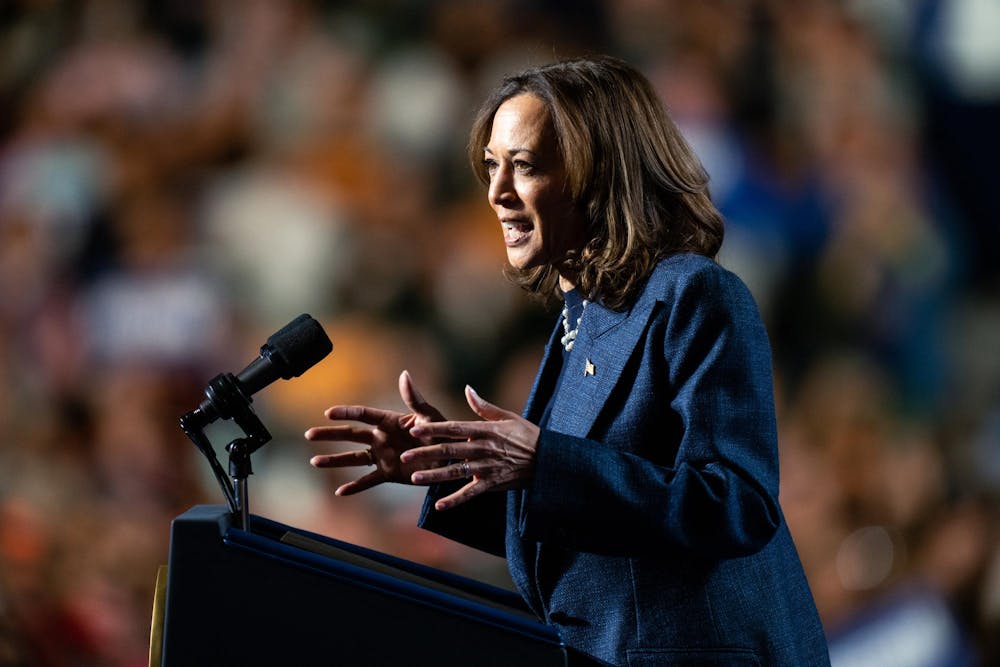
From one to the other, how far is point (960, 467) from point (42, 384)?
124 inches

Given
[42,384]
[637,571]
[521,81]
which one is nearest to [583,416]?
[637,571]

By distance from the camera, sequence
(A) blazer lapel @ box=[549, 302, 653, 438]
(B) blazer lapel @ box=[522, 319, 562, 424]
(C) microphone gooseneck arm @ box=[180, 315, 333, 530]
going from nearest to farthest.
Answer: (C) microphone gooseneck arm @ box=[180, 315, 333, 530] < (A) blazer lapel @ box=[549, 302, 653, 438] < (B) blazer lapel @ box=[522, 319, 562, 424]

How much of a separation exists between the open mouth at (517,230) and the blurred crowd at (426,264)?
222 cm

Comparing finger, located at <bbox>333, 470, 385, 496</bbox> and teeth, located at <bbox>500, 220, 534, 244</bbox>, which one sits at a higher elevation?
teeth, located at <bbox>500, 220, 534, 244</bbox>

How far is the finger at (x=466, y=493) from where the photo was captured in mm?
1157

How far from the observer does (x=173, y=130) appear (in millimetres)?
3910

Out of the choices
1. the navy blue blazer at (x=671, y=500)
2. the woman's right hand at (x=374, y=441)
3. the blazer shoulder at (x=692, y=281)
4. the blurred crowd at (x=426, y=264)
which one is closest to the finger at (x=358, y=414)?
the woman's right hand at (x=374, y=441)

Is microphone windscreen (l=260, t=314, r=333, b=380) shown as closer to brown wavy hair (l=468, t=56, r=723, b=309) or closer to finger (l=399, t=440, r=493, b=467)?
finger (l=399, t=440, r=493, b=467)

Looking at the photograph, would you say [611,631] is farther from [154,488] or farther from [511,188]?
[154,488]

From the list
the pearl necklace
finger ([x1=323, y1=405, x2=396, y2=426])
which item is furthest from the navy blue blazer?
finger ([x1=323, y1=405, x2=396, y2=426])

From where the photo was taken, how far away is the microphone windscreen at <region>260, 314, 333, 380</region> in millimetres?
1297

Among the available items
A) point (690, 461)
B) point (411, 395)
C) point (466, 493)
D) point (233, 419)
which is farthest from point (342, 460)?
point (690, 461)

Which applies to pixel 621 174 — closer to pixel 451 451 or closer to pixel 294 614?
pixel 451 451

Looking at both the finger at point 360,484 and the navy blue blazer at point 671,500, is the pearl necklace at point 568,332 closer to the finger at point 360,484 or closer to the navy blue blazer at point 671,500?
A: the navy blue blazer at point 671,500
